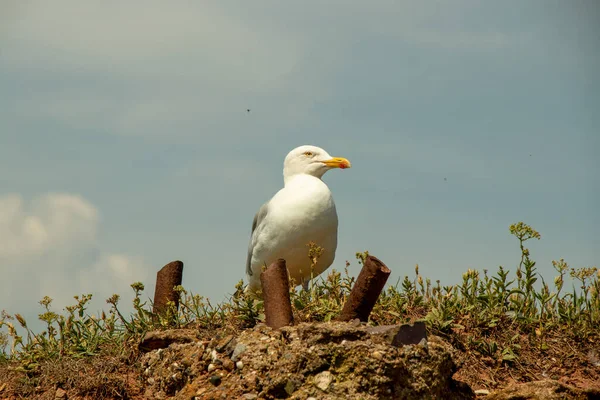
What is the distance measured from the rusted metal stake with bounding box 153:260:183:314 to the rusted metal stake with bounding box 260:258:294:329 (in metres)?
1.86

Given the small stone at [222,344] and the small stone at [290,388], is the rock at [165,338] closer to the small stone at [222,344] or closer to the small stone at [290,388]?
the small stone at [222,344]

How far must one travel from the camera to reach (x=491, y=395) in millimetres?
6590

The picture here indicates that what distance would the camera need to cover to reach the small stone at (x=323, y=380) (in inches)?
226

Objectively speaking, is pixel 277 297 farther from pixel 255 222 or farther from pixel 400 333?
pixel 255 222

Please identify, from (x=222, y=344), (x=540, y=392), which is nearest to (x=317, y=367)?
(x=222, y=344)

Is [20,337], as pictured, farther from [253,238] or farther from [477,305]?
[477,305]

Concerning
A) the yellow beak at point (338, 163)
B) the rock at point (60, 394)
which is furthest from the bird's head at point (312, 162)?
the rock at point (60, 394)

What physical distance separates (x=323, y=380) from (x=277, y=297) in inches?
46.1

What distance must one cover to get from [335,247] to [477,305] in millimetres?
2598

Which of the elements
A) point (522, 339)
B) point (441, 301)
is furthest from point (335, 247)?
point (522, 339)

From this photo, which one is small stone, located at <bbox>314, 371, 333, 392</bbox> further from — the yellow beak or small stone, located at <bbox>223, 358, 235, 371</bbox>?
the yellow beak

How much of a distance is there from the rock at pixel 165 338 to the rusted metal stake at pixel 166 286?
0.70 m

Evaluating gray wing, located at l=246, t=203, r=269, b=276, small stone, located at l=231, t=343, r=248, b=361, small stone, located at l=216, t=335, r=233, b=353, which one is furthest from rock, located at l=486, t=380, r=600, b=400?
gray wing, located at l=246, t=203, r=269, b=276

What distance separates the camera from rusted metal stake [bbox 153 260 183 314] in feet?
27.0
